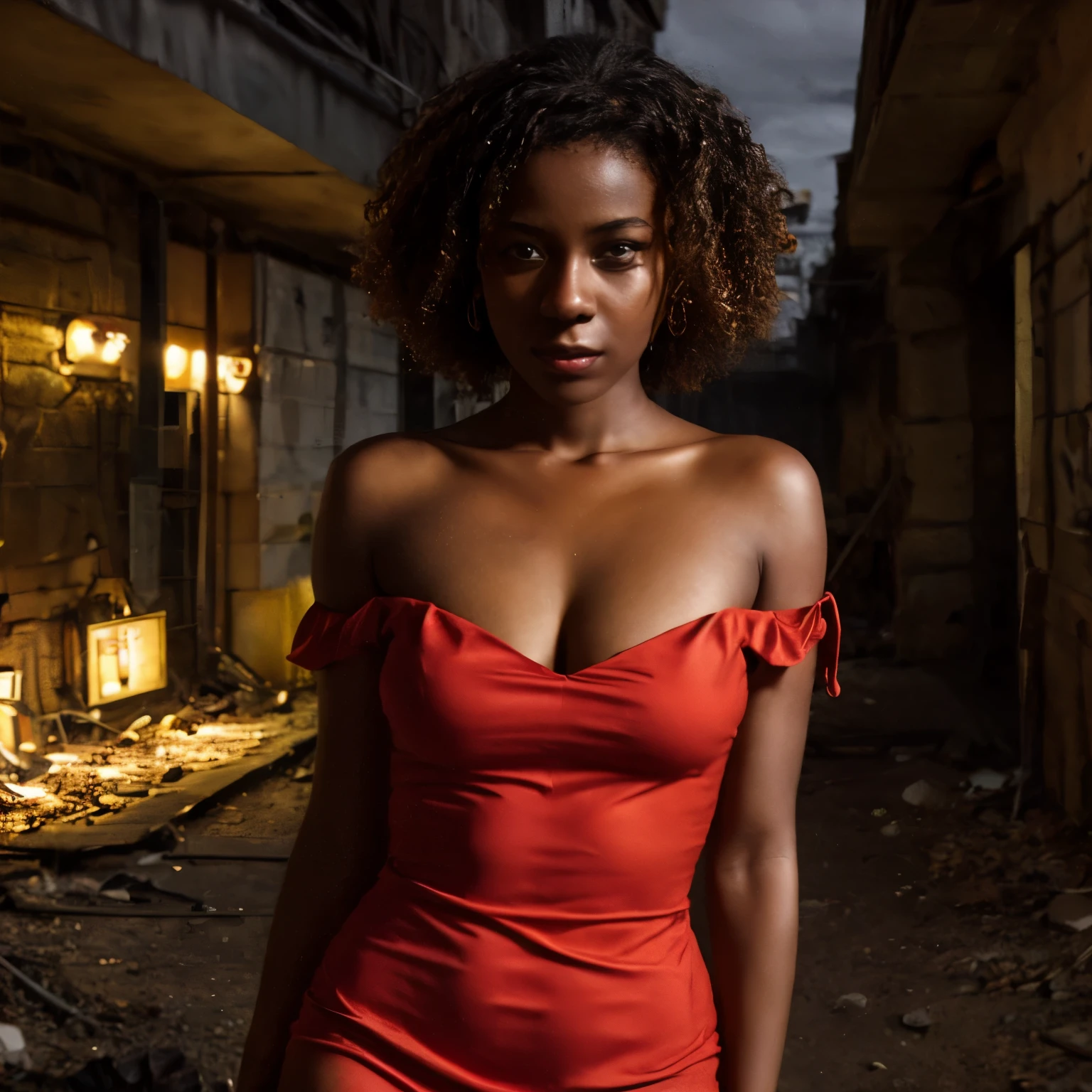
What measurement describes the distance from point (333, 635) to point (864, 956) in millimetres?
2905

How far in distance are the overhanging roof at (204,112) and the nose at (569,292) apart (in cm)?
374

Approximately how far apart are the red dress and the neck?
0.23m

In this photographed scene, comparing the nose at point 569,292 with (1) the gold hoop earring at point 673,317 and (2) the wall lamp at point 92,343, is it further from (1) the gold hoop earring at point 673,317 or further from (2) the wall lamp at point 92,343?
(2) the wall lamp at point 92,343

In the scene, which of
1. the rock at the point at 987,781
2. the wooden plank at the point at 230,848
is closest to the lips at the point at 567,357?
the wooden plank at the point at 230,848

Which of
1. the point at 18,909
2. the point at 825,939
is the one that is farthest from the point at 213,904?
the point at 825,939

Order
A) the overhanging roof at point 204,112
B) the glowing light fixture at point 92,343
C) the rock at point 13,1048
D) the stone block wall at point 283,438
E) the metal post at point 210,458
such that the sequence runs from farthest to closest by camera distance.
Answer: the stone block wall at point 283,438
the metal post at point 210,458
the glowing light fixture at point 92,343
the overhanging roof at point 204,112
the rock at point 13,1048

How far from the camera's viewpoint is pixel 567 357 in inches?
44.6

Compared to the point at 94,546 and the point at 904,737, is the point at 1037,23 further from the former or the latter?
the point at 94,546

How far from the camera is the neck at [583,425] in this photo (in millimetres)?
1228

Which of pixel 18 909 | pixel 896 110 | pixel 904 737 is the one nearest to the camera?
pixel 18 909

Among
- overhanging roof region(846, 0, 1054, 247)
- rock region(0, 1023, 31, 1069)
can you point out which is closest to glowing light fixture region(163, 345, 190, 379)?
overhanging roof region(846, 0, 1054, 247)

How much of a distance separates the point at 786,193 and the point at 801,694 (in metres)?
0.58

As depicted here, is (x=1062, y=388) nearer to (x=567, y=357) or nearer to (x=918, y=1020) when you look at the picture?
(x=918, y=1020)

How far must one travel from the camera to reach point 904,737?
5.88m
